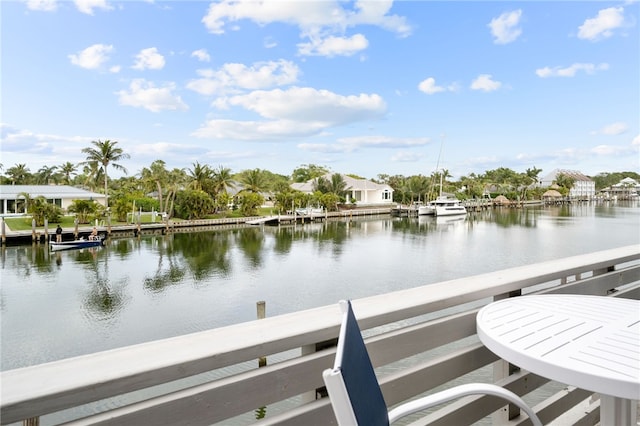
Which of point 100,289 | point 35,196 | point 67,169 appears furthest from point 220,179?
point 100,289

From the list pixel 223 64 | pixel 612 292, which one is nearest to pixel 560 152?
pixel 223 64

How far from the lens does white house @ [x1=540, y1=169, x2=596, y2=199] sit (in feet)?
291

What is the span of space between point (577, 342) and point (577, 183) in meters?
105

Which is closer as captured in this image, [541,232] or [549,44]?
[541,232]

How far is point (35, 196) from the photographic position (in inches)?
1302

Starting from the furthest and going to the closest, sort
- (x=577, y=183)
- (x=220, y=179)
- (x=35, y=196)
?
(x=577, y=183) → (x=220, y=179) → (x=35, y=196)

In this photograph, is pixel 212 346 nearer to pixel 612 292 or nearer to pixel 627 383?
pixel 627 383

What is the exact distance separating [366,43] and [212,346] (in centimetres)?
4552

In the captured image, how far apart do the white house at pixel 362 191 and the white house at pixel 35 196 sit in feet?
77.3

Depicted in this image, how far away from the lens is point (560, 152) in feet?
223

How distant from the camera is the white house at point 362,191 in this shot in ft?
169

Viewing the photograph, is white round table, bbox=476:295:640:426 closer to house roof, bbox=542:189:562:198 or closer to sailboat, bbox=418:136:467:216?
sailboat, bbox=418:136:467:216

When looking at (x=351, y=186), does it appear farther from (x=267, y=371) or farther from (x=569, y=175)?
(x=569, y=175)

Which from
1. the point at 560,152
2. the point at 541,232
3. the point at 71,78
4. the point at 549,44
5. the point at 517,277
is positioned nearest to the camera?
the point at 517,277
